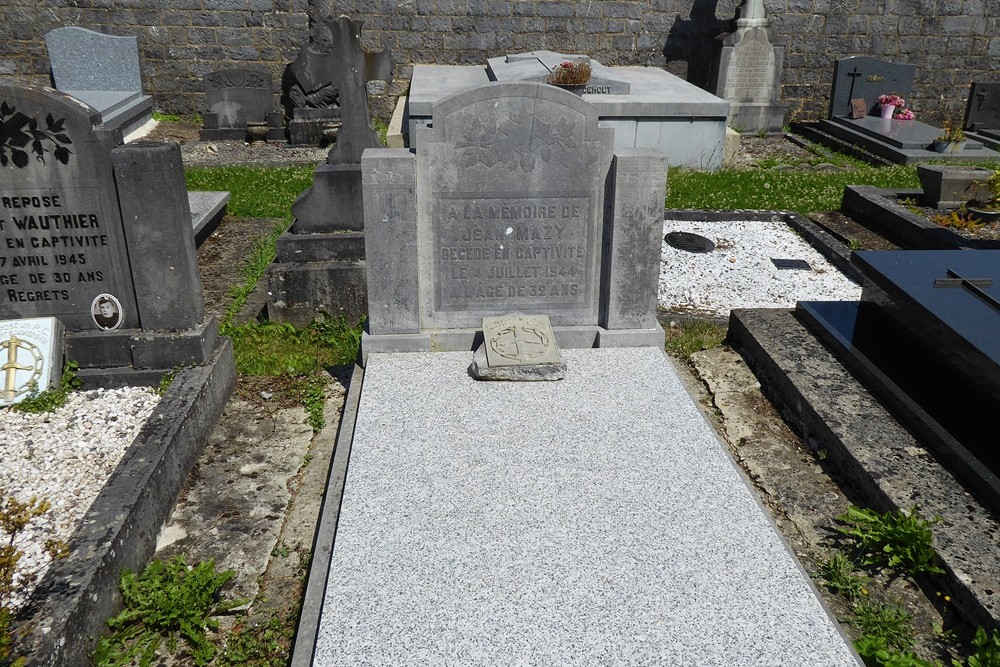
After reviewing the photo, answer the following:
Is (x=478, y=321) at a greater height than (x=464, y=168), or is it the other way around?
(x=464, y=168)

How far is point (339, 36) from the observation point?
6.36 metres

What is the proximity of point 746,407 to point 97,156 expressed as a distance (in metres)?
3.78

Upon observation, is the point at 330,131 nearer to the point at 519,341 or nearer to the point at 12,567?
the point at 519,341

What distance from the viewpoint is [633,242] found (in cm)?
439

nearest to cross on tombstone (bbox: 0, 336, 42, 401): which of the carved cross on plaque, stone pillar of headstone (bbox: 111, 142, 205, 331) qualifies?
stone pillar of headstone (bbox: 111, 142, 205, 331)

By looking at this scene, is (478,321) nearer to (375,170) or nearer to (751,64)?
(375,170)

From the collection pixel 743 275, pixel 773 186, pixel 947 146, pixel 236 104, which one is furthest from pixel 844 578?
pixel 236 104

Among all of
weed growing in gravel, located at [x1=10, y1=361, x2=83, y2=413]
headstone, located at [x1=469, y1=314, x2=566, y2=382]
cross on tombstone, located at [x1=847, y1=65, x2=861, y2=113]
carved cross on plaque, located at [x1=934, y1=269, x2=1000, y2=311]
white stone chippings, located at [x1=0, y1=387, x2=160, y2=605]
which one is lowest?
white stone chippings, located at [x1=0, y1=387, x2=160, y2=605]

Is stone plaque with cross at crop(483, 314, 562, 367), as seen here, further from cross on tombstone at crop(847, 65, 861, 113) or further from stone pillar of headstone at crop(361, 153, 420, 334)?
cross on tombstone at crop(847, 65, 861, 113)

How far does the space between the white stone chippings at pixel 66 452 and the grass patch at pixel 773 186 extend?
581cm

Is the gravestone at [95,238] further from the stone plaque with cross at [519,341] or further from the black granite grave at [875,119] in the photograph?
the black granite grave at [875,119]

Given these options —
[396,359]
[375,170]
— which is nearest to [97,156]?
[375,170]

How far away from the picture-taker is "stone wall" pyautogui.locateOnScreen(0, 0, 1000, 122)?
39.9 feet

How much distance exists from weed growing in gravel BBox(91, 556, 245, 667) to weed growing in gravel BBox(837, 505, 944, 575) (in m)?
2.60
